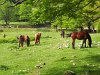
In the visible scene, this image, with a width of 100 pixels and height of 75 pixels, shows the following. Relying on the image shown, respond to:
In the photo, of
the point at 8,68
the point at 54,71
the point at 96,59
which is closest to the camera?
the point at 54,71

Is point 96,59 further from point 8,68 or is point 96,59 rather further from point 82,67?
point 8,68

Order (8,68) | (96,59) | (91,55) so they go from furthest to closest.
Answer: (91,55) < (96,59) < (8,68)

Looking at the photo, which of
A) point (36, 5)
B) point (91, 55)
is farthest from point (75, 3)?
point (91, 55)

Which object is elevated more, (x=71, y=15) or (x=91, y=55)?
(x=71, y=15)

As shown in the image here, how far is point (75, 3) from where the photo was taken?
24.0 metres

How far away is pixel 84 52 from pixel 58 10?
822 cm

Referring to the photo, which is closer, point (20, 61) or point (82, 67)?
point (82, 67)

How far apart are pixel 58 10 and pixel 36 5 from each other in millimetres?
1745

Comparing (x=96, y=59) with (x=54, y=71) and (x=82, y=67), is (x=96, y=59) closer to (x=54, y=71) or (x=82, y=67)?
(x=82, y=67)

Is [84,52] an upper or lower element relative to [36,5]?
lower

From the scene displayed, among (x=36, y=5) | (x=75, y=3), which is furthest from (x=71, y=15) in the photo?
(x=36, y=5)

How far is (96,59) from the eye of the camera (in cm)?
2631

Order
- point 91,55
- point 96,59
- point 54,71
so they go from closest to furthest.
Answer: point 54,71, point 96,59, point 91,55

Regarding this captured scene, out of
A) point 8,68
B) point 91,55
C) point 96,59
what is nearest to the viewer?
point 8,68
